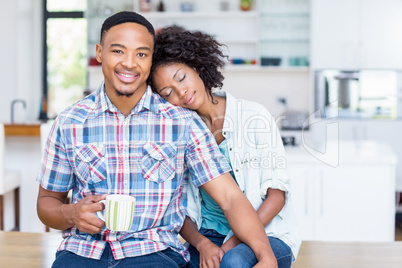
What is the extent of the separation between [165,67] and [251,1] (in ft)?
12.6

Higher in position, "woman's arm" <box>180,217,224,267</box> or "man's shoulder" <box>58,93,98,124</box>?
"man's shoulder" <box>58,93,98,124</box>

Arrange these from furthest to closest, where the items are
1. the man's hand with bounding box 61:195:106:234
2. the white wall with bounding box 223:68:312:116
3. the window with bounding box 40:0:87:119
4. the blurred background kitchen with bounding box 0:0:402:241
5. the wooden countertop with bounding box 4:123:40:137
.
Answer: the window with bounding box 40:0:87:119
the white wall with bounding box 223:68:312:116
the blurred background kitchen with bounding box 0:0:402:241
the wooden countertop with bounding box 4:123:40:137
the man's hand with bounding box 61:195:106:234

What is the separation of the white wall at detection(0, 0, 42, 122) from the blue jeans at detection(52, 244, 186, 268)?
3.91 m

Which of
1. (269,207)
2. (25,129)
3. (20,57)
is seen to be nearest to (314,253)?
(269,207)

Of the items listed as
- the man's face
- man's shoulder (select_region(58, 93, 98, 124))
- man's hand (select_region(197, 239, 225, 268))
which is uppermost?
the man's face

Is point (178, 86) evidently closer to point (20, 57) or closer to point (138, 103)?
point (138, 103)

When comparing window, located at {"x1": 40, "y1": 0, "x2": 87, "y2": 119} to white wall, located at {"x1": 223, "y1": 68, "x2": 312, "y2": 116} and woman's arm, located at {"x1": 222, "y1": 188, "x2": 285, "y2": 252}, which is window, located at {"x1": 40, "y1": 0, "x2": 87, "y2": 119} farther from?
woman's arm, located at {"x1": 222, "y1": 188, "x2": 285, "y2": 252}

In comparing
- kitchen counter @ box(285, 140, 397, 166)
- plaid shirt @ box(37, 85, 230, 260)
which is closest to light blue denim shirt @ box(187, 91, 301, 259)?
plaid shirt @ box(37, 85, 230, 260)

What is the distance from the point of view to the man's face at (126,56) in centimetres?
155

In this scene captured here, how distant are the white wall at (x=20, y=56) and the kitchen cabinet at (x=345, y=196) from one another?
3302 millimetres

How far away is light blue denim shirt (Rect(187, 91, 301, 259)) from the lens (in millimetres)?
1742

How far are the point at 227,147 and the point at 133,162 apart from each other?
352 mm

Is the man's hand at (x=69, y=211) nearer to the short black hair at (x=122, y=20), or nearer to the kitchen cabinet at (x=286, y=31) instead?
the short black hair at (x=122, y=20)

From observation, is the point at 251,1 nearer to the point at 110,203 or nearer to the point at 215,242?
the point at 215,242
